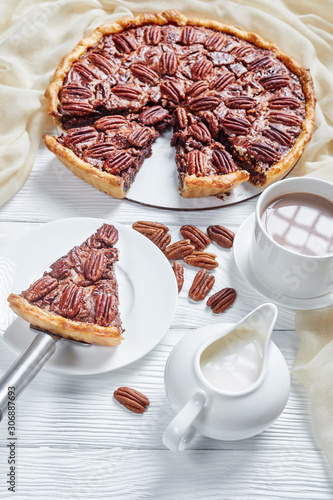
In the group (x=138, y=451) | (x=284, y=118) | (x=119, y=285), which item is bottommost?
(x=138, y=451)

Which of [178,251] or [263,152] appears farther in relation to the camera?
[263,152]

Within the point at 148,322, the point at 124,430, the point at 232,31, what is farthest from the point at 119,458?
the point at 232,31

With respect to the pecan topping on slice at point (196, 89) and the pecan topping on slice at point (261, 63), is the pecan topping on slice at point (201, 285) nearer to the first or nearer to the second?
the pecan topping on slice at point (196, 89)

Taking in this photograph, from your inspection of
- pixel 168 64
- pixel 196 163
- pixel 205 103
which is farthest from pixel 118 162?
pixel 168 64

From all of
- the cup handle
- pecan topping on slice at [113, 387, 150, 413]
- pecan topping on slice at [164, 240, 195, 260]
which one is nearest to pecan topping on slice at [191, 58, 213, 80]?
pecan topping on slice at [164, 240, 195, 260]

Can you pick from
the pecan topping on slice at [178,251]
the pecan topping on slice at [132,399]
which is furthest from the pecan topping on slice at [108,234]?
the pecan topping on slice at [132,399]

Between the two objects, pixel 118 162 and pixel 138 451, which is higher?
pixel 118 162

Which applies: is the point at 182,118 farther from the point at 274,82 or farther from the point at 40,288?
the point at 40,288

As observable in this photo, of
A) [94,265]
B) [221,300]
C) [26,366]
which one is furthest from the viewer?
[221,300]

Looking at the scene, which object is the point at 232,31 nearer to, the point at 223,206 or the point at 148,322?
the point at 223,206
